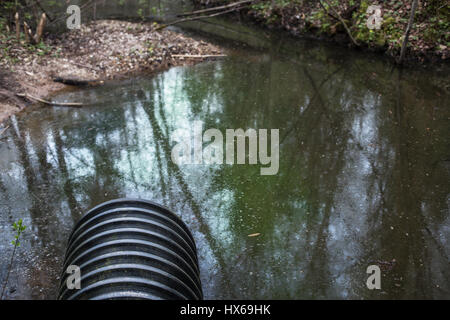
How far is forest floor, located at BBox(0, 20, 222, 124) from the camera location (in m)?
10.4

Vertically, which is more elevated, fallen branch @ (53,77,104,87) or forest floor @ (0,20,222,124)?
forest floor @ (0,20,222,124)

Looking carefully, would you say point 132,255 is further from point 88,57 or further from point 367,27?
point 367,27

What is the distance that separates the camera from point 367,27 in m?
13.2

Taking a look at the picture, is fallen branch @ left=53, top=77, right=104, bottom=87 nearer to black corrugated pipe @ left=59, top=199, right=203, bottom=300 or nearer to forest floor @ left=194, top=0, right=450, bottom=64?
black corrugated pipe @ left=59, top=199, right=203, bottom=300

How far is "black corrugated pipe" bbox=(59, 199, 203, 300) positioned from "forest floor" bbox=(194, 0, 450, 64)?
1110cm

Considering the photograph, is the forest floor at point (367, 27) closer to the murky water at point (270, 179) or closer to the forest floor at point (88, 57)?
the murky water at point (270, 179)

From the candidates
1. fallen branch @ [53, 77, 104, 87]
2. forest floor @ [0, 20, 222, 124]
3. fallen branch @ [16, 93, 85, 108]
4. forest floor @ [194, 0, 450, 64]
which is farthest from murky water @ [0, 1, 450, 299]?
forest floor @ [194, 0, 450, 64]

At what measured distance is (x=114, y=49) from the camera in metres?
12.5

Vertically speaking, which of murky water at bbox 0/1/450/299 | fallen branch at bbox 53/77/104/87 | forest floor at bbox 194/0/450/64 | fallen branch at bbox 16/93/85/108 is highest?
forest floor at bbox 194/0/450/64

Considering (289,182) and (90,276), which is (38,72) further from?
(90,276)

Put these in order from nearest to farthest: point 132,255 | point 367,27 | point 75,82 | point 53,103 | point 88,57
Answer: point 132,255
point 53,103
point 75,82
point 88,57
point 367,27

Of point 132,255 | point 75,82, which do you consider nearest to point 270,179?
point 132,255

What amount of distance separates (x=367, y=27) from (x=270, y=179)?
886 cm

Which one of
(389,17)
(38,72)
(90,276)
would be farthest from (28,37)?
(389,17)
